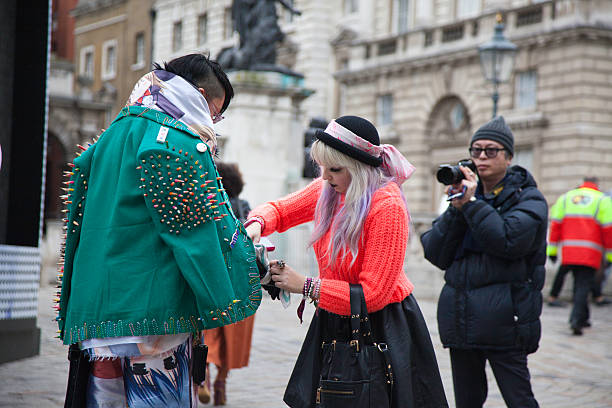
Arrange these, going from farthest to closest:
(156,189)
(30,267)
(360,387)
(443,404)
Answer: (30,267)
(443,404)
(360,387)
(156,189)

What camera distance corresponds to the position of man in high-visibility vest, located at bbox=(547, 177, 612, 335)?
1147 centimetres

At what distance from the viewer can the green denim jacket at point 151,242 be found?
287cm

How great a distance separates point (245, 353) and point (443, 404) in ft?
10.3

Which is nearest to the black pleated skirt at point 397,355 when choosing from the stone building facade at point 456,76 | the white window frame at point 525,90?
the stone building facade at point 456,76

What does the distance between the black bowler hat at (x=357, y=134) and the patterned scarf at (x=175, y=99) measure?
549 mm

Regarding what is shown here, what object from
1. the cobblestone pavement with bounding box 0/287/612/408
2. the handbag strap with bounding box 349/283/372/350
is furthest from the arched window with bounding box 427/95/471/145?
the handbag strap with bounding box 349/283/372/350

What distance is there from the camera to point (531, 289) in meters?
4.62

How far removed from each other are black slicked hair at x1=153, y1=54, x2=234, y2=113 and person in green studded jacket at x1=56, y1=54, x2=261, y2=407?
0.01 meters

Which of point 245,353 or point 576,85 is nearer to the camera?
point 245,353

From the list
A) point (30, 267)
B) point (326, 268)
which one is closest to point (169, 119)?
point (326, 268)

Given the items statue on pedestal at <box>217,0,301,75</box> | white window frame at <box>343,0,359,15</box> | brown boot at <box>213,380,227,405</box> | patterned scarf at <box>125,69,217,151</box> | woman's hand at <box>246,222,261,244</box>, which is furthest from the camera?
white window frame at <box>343,0,359,15</box>

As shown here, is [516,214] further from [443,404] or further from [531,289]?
[443,404]

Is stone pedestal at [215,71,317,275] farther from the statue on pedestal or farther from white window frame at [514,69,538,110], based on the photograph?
white window frame at [514,69,538,110]

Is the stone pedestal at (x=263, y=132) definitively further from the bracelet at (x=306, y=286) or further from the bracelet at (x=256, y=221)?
the bracelet at (x=306, y=286)
